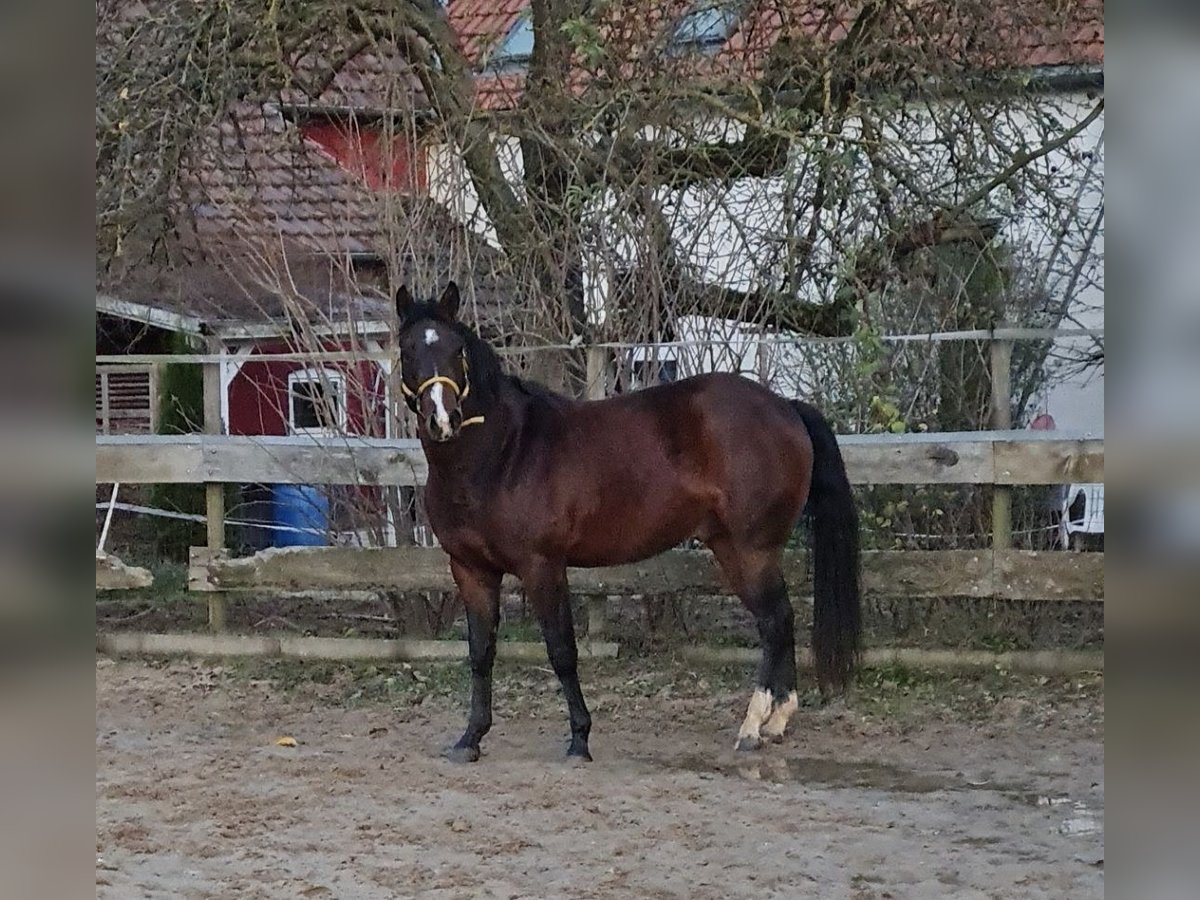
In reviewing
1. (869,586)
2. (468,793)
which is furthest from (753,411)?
(468,793)

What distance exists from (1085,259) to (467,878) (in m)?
4.56

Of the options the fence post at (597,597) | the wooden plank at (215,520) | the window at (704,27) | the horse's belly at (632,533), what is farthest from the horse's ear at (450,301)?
the window at (704,27)

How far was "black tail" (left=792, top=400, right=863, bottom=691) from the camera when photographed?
5172mm

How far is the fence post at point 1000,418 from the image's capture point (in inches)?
228

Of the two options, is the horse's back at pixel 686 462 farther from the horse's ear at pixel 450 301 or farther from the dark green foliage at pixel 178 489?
the dark green foliage at pixel 178 489

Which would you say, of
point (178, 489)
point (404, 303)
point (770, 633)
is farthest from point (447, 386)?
point (178, 489)

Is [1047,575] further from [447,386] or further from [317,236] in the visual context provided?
[317,236]

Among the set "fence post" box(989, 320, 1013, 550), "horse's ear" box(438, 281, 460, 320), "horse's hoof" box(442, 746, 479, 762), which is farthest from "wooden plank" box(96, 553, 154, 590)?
"fence post" box(989, 320, 1013, 550)
